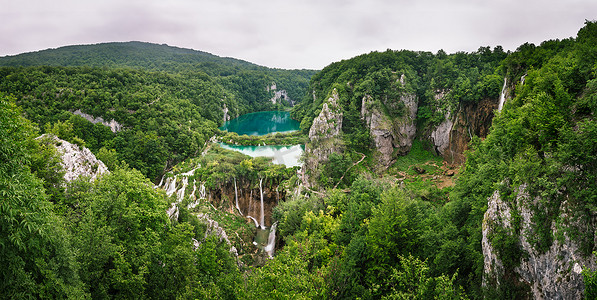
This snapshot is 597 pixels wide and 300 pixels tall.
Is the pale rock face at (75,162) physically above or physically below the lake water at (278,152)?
above

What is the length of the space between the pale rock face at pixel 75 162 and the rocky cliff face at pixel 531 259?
63.0 feet

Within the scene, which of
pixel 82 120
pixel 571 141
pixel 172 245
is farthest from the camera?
pixel 82 120

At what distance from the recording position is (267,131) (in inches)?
3105

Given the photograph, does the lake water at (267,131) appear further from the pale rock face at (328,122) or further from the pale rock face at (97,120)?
the pale rock face at (97,120)

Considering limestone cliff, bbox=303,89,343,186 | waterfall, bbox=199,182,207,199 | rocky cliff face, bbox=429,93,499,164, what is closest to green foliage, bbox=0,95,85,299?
waterfall, bbox=199,182,207,199

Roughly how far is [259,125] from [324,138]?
179 ft

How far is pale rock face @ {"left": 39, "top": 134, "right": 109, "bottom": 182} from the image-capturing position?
14.1m

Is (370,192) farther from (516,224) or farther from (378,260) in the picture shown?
(516,224)

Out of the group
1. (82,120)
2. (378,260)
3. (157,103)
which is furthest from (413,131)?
(82,120)

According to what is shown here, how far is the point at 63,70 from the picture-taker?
165 ft

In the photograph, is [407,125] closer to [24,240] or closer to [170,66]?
[24,240]

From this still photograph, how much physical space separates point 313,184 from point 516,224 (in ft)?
80.4

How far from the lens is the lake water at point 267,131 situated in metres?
47.4

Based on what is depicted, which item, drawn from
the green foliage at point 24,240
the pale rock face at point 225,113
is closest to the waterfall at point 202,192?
the green foliage at point 24,240
